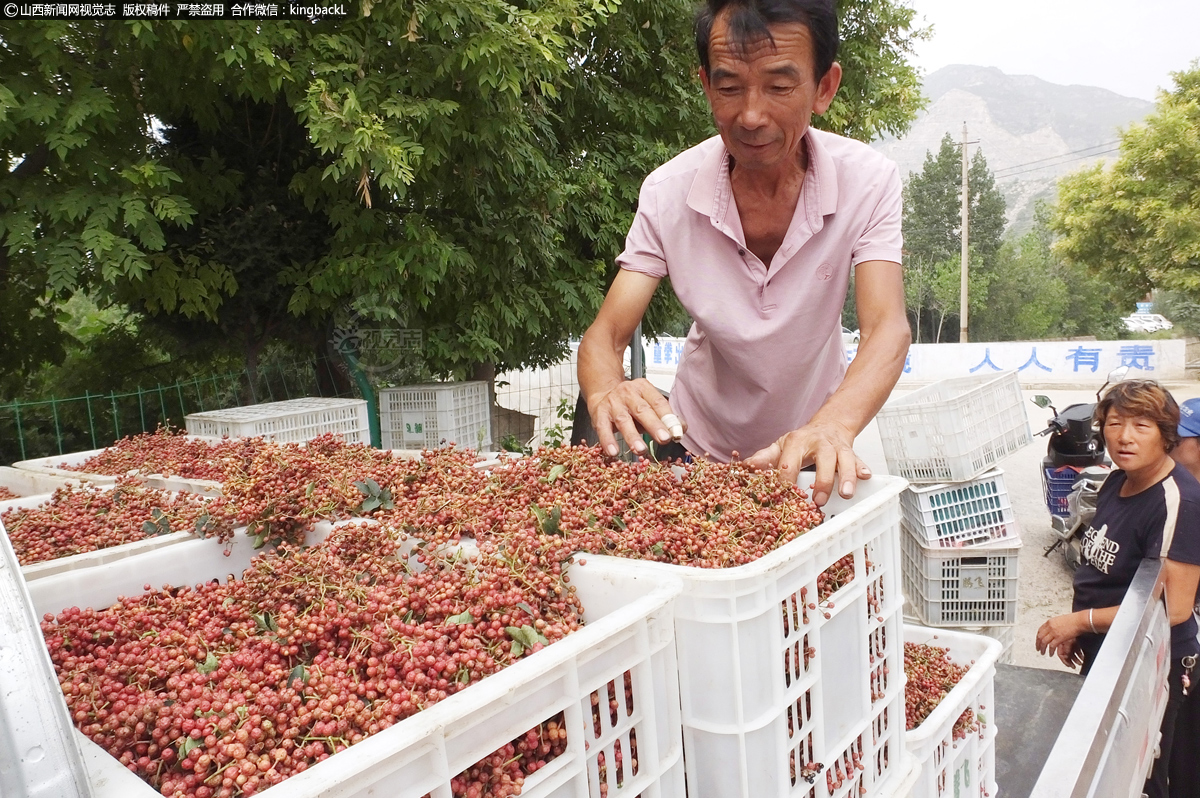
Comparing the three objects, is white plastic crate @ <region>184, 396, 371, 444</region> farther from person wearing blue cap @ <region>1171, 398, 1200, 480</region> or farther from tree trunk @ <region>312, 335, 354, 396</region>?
person wearing blue cap @ <region>1171, 398, 1200, 480</region>

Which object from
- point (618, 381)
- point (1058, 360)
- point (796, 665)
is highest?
point (618, 381)

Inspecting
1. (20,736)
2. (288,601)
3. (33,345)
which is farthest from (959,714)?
(33,345)

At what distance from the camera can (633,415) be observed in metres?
1.73

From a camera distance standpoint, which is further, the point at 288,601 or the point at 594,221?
the point at 594,221

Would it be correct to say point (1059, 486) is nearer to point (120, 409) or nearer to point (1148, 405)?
point (1148, 405)

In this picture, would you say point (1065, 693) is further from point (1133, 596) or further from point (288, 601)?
point (288, 601)

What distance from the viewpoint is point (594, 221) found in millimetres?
7996

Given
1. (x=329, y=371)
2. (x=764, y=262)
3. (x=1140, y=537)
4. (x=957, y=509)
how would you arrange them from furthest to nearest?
1. (x=329, y=371)
2. (x=957, y=509)
3. (x=1140, y=537)
4. (x=764, y=262)

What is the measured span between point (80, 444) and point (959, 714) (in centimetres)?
692

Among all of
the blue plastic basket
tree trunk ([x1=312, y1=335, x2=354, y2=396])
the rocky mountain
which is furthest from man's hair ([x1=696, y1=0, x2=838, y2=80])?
the rocky mountain

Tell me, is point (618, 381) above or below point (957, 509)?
above

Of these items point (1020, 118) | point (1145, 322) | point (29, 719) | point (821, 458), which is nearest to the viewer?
point (29, 719)

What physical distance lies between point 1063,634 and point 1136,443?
74cm

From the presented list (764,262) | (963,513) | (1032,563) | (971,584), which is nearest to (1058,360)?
(1032,563)
